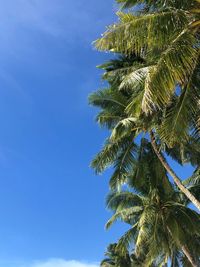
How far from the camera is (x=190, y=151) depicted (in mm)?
21516

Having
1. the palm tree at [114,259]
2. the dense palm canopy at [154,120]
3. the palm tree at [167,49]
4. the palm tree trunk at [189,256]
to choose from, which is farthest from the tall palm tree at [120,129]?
the palm tree at [114,259]

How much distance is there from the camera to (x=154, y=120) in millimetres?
18031

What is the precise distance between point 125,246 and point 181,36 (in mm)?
16158

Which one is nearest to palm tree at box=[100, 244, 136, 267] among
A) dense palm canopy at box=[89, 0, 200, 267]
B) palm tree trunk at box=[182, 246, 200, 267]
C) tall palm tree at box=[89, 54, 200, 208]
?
dense palm canopy at box=[89, 0, 200, 267]

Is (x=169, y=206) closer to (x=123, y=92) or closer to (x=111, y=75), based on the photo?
(x=123, y=92)

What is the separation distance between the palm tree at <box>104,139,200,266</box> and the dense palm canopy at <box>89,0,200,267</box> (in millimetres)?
50

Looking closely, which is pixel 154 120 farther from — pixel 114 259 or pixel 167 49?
pixel 114 259

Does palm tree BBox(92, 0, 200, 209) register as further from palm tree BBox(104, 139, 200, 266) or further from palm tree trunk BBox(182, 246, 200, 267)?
palm tree trunk BBox(182, 246, 200, 267)

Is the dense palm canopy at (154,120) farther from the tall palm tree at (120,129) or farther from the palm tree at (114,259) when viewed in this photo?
the palm tree at (114,259)

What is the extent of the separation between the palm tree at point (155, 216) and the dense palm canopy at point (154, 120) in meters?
0.05

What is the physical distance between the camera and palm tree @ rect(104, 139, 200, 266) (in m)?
22.3

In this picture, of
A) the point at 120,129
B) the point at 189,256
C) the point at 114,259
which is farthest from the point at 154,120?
the point at 114,259

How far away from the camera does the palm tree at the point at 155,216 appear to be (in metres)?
22.3

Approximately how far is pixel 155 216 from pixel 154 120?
7.53m
